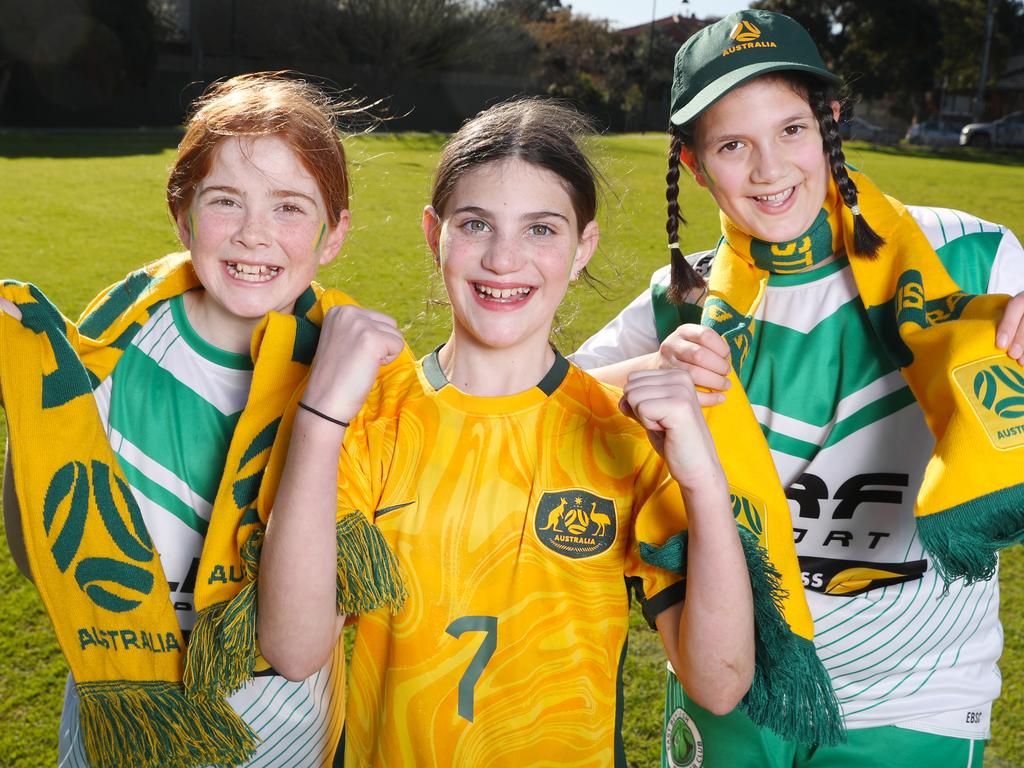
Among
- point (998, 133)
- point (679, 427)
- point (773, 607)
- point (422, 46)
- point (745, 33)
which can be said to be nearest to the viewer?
point (679, 427)

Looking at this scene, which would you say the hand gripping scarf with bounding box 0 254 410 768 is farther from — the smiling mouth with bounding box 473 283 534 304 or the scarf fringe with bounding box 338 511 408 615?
the smiling mouth with bounding box 473 283 534 304

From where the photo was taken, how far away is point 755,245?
2072mm

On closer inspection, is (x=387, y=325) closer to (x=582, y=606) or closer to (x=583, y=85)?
(x=582, y=606)

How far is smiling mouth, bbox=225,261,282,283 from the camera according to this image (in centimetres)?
190

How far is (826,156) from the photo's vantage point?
2082 mm

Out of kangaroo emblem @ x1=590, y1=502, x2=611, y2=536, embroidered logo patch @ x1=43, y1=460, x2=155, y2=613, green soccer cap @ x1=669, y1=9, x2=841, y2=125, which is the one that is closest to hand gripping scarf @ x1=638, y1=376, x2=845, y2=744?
kangaroo emblem @ x1=590, y1=502, x2=611, y2=536

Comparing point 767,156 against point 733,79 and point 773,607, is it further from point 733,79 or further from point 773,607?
point 773,607

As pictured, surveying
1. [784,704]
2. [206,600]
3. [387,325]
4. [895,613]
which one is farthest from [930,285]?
[206,600]

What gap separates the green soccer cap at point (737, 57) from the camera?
1982 millimetres

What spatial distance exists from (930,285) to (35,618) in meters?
3.42

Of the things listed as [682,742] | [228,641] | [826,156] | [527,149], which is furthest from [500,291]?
[682,742]

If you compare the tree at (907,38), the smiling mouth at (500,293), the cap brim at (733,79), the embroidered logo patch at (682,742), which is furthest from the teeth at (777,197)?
the tree at (907,38)

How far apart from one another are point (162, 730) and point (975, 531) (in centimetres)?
151

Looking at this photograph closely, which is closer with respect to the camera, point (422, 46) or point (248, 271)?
point (248, 271)
